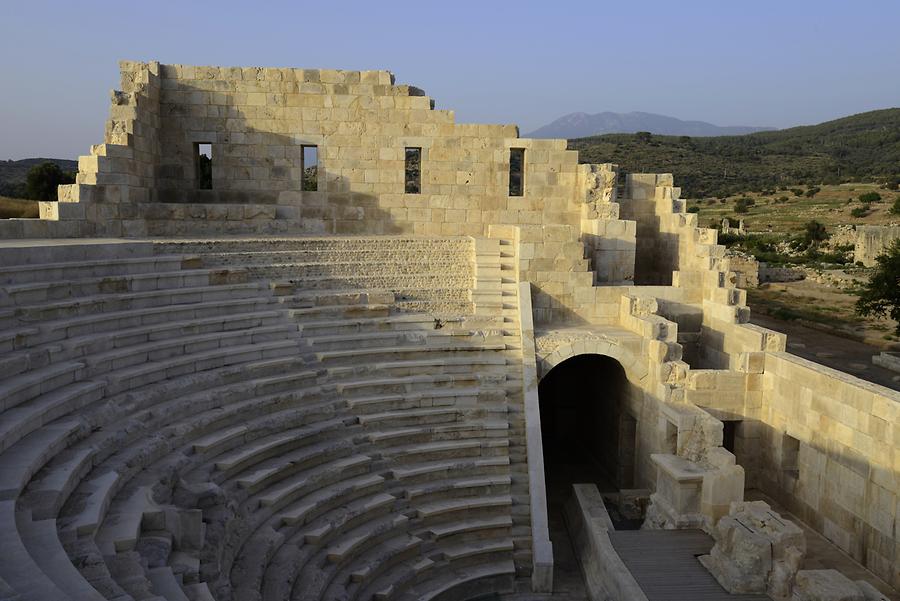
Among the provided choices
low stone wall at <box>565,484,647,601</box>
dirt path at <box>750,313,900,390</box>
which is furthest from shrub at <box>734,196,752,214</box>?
low stone wall at <box>565,484,647,601</box>

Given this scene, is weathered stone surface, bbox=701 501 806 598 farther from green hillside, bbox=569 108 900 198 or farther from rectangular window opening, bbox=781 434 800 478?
green hillside, bbox=569 108 900 198

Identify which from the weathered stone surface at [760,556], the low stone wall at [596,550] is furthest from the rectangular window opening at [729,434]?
the weathered stone surface at [760,556]

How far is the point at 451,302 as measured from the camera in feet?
42.8

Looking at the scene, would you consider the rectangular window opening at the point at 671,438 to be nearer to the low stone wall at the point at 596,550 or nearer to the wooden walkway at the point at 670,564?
the low stone wall at the point at 596,550

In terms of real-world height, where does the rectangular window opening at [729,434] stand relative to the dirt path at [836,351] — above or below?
below

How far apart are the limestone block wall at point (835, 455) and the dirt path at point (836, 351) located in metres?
3.86

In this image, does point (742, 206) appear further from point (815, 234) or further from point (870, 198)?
point (815, 234)

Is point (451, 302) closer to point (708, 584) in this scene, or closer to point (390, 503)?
point (390, 503)

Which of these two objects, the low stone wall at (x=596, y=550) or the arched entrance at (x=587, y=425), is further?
the arched entrance at (x=587, y=425)

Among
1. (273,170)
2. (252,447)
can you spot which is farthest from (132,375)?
(273,170)

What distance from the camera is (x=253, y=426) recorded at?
9.29 meters

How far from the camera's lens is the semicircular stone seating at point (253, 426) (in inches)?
243

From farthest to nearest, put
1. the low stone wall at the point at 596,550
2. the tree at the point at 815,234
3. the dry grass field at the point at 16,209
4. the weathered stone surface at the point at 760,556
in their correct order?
the tree at the point at 815,234
the dry grass field at the point at 16,209
the low stone wall at the point at 596,550
the weathered stone surface at the point at 760,556

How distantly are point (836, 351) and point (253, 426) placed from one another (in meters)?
15.7
